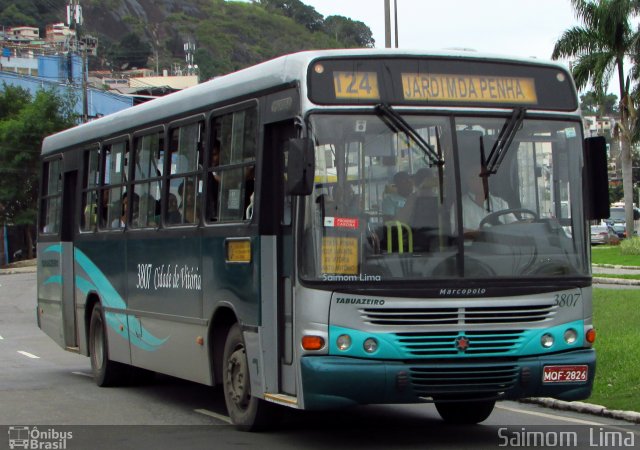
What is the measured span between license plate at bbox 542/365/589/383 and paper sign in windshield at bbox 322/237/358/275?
175 centimetres

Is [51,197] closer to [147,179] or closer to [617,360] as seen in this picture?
[147,179]

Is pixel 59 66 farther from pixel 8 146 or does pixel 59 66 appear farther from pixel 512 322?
pixel 512 322

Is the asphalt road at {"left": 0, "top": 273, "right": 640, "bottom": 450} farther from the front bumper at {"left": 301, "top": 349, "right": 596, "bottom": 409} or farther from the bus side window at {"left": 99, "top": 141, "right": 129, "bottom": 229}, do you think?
the bus side window at {"left": 99, "top": 141, "right": 129, "bottom": 229}

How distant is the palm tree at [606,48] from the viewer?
155 feet

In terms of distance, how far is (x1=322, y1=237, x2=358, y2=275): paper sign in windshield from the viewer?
9086 mm

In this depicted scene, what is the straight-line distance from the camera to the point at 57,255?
1656 cm

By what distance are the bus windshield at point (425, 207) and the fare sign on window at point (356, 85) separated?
18 centimetres

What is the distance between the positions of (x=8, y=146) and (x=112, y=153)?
4965 cm

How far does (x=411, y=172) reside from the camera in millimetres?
9266

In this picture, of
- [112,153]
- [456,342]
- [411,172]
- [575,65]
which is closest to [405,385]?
[456,342]

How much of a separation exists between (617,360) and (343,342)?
5755 mm

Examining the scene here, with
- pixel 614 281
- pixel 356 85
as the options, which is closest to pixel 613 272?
pixel 614 281

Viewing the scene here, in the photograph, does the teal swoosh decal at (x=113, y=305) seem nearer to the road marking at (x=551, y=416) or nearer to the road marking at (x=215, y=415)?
the road marking at (x=215, y=415)

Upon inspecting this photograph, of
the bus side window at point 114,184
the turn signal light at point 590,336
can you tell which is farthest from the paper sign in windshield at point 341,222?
the bus side window at point 114,184
